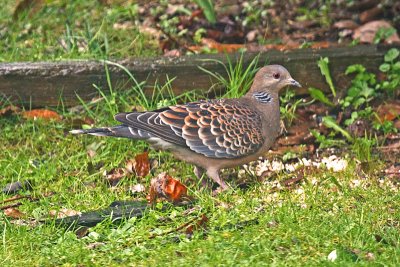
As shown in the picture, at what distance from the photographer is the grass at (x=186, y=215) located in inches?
205

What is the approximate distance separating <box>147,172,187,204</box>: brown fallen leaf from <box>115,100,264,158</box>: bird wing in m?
0.34

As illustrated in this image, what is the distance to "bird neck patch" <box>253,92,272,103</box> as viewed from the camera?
704 cm

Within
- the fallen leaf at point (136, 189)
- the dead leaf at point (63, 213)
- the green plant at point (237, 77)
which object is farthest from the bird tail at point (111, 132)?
the green plant at point (237, 77)

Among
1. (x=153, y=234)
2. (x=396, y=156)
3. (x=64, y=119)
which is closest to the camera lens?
(x=153, y=234)

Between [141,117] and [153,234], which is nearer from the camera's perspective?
[153,234]

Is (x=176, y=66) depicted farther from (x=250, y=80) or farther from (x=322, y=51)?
(x=322, y=51)

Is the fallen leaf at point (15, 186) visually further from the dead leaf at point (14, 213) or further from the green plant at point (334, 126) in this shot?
the green plant at point (334, 126)

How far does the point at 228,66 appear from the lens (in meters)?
7.88

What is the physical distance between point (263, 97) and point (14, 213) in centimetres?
207

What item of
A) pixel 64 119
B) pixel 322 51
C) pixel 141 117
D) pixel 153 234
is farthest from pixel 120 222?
pixel 322 51

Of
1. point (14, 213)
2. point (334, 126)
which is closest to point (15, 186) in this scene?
point (14, 213)

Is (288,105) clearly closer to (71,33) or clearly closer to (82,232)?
(71,33)

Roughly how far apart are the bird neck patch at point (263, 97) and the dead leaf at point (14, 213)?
1.99 m

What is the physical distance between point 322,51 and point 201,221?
2.85 metres
